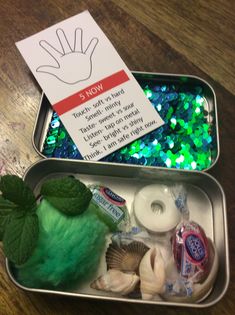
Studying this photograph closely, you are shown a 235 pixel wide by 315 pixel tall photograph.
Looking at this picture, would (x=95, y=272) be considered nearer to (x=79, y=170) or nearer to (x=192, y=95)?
(x=79, y=170)

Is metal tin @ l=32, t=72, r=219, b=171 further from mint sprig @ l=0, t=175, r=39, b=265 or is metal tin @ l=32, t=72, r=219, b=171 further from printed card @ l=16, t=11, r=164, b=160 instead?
mint sprig @ l=0, t=175, r=39, b=265

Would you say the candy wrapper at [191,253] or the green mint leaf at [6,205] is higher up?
the green mint leaf at [6,205]

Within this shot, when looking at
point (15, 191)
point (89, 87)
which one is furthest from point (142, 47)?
point (15, 191)

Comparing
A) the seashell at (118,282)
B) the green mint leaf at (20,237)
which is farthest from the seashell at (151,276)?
the green mint leaf at (20,237)

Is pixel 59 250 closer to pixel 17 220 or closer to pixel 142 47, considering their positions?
pixel 17 220

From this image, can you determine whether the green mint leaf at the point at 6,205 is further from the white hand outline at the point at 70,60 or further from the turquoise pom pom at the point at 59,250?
the white hand outline at the point at 70,60

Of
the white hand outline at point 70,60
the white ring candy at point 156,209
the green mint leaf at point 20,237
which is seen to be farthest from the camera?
the white hand outline at point 70,60
